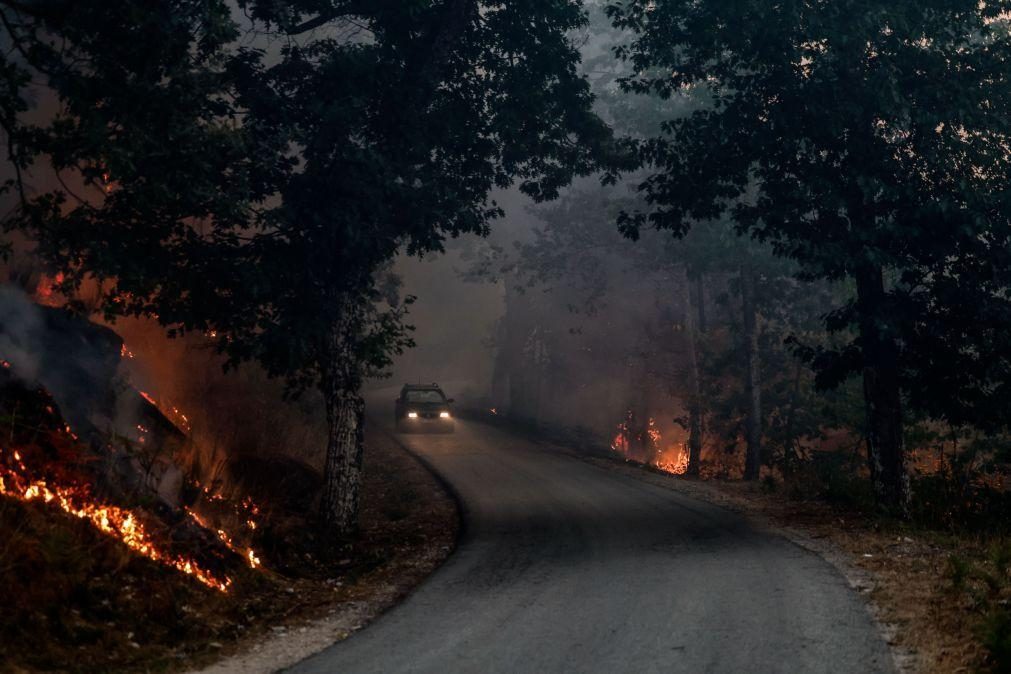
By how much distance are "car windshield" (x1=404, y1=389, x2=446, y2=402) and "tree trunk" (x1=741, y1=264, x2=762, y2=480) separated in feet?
38.6

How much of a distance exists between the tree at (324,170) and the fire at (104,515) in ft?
A: 9.02

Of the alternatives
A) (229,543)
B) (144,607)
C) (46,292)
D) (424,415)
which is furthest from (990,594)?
(424,415)

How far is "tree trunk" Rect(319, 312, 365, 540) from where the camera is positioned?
13.7 meters

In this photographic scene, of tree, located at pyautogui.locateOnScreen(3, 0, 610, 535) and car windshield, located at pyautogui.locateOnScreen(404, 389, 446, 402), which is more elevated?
tree, located at pyautogui.locateOnScreen(3, 0, 610, 535)

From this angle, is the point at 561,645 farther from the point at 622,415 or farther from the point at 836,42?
the point at 622,415

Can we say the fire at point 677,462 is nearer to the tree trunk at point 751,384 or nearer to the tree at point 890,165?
the tree trunk at point 751,384

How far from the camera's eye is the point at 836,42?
13.4 meters

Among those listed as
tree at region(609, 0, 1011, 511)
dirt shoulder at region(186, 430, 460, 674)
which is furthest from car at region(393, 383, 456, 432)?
tree at region(609, 0, 1011, 511)

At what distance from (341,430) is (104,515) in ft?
17.0

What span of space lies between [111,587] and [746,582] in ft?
22.7

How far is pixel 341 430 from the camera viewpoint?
13734 millimetres

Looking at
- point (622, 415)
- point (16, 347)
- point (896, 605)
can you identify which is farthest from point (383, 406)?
point (896, 605)

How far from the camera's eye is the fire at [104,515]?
8.30 m

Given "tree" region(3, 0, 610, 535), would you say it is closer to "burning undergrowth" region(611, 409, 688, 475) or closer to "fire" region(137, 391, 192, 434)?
"fire" region(137, 391, 192, 434)
